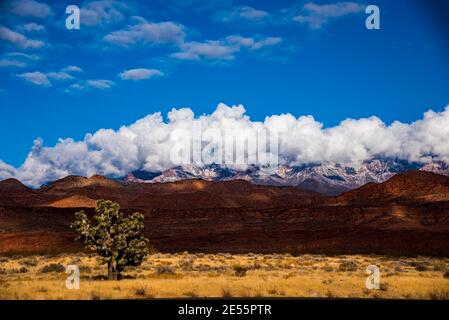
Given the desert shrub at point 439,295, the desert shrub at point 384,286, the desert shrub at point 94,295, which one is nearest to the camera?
the desert shrub at point 439,295

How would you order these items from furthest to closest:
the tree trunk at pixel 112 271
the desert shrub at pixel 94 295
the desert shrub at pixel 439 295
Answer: the tree trunk at pixel 112 271 → the desert shrub at pixel 94 295 → the desert shrub at pixel 439 295

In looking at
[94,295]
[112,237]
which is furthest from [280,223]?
[94,295]

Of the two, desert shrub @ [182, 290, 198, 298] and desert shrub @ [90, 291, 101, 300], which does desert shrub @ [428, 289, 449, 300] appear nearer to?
desert shrub @ [182, 290, 198, 298]

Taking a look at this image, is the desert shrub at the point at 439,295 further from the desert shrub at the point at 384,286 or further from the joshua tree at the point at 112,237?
the joshua tree at the point at 112,237

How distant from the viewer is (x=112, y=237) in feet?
102

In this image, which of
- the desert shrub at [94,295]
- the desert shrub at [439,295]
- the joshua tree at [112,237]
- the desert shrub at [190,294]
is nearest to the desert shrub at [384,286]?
the desert shrub at [439,295]

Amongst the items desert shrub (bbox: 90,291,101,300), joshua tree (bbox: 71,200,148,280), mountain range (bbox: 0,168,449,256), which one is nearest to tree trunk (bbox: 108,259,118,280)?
joshua tree (bbox: 71,200,148,280)

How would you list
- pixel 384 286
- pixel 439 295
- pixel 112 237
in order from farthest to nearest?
pixel 112 237
pixel 384 286
pixel 439 295

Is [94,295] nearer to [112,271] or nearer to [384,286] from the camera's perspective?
[112,271]

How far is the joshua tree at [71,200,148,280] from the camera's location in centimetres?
3022

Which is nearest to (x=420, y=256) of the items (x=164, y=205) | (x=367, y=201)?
(x=367, y=201)

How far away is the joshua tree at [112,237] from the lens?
30.2m

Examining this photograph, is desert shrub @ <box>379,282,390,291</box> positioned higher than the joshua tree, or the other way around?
the joshua tree

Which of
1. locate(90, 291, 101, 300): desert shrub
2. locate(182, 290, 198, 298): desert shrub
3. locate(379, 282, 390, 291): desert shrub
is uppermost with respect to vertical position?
locate(90, 291, 101, 300): desert shrub
